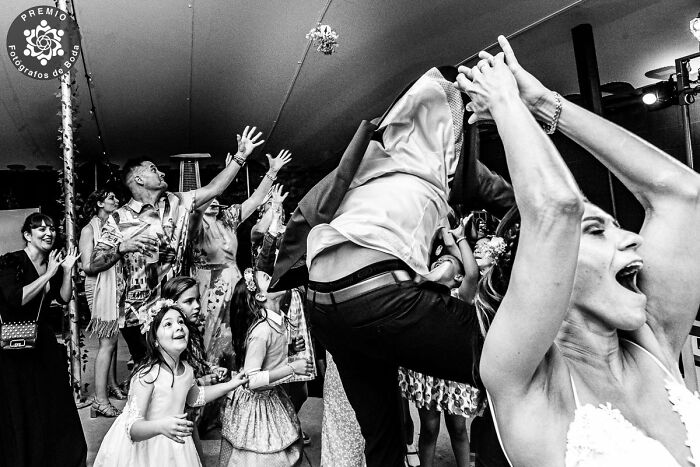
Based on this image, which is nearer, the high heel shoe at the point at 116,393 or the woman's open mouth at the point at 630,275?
the woman's open mouth at the point at 630,275

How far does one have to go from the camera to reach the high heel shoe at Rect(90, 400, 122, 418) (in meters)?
3.31

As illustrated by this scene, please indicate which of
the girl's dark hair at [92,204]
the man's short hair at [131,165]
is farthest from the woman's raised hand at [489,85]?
the girl's dark hair at [92,204]

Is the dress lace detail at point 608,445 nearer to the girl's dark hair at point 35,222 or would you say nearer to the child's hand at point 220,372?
the child's hand at point 220,372

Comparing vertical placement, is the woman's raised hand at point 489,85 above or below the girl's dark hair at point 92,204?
below

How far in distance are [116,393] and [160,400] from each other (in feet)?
5.12

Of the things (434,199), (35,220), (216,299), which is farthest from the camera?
(216,299)

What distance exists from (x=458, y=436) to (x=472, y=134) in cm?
143

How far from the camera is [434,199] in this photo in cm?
152

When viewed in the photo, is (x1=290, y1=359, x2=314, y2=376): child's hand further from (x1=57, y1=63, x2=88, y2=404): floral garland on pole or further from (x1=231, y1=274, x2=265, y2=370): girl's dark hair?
(x1=57, y1=63, x2=88, y2=404): floral garland on pole

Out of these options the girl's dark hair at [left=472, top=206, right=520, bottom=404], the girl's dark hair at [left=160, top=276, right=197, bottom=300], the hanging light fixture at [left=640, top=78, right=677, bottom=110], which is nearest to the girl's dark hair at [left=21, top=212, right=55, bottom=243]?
the girl's dark hair at [left=160, top=276, right=197, bottom=300]

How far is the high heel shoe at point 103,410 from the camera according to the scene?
3314 mm

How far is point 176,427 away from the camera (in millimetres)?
1977

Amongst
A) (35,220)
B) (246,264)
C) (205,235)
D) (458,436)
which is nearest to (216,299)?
(205,235)

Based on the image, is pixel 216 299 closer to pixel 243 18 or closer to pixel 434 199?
pixel 243 18
